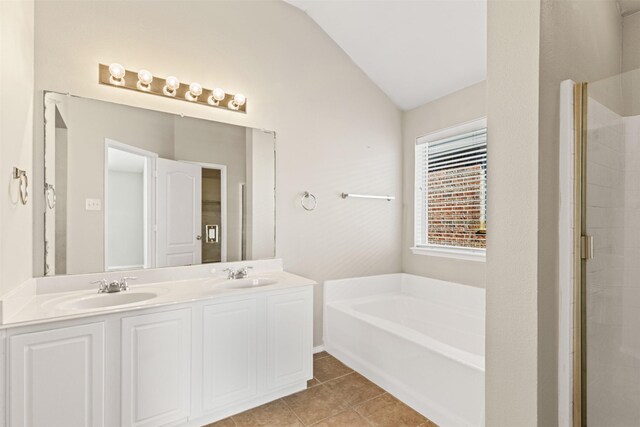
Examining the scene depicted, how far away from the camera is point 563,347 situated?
112 cm

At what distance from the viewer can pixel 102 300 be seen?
187 centimetres

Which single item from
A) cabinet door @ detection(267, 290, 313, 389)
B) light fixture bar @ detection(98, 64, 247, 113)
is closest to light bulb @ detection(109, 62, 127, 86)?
light fixture bar @ detection(98, 64, 247, 113)

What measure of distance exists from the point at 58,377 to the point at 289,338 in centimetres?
121

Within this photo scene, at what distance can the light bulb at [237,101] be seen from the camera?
A: 2504mm

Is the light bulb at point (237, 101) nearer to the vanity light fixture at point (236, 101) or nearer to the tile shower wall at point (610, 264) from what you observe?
the vanity light fixture at point (236, 101)

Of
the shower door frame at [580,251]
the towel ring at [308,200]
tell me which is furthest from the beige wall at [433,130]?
the shower door frame at [580,251]

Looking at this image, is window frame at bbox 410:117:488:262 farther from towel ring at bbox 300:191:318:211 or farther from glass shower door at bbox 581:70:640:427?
glass shower door at bbox 581:70:640:427

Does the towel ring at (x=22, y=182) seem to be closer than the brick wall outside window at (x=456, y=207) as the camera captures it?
Yes

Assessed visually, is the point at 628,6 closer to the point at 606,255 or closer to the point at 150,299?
the point at 606,255

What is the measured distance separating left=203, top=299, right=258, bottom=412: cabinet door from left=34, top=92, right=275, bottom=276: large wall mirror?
59 cm

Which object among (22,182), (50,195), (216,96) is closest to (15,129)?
(22,182)

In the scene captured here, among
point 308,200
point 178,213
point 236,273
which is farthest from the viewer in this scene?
point 308,200

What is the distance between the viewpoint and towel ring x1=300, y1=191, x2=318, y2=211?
113 inches

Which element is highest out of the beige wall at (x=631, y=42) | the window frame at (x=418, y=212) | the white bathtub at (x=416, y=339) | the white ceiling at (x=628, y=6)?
the white ceiling at (x=628, y=6)
